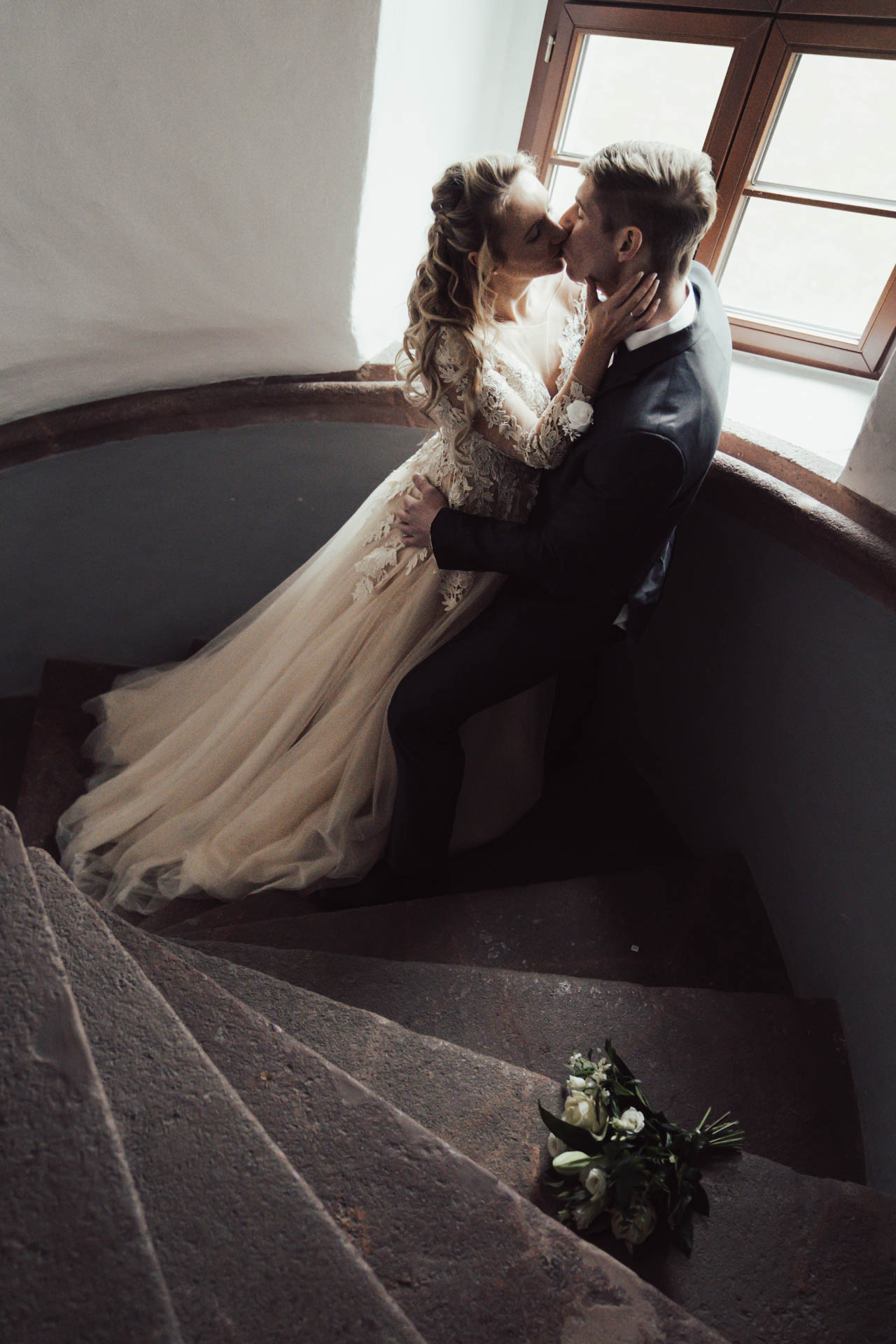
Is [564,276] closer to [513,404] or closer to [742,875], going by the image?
[513,404]

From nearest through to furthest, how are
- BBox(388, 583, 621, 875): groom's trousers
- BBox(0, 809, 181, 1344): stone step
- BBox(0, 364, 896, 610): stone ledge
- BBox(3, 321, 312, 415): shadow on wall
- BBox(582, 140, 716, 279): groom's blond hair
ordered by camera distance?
BBox(0, 809, 181, 1344): stone step, BBox(582, 140, 716, 279): groom's blond hair, BBox(0, 364, 896, 610): stone ledge, BBox(388, 583, 621, 875): groom's trousers, BBox(3, 321, 312, 415): shadow on wall

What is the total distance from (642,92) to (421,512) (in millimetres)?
1482

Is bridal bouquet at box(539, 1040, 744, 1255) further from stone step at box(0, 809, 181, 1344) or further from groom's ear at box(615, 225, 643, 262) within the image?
groom's ear at box(615, 225, 643, 262)

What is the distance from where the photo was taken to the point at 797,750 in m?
2.20

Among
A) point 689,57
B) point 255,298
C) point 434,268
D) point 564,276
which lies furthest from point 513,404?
point 689,57

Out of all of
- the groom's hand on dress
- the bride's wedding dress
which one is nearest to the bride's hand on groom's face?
the bride's wedding dress

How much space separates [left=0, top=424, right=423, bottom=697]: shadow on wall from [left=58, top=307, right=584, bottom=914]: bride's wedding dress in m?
0.55

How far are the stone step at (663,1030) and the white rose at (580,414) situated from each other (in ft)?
3.90

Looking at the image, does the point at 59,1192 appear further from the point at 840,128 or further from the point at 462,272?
the point at 840,128

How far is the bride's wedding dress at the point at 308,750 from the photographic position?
92.2 inches

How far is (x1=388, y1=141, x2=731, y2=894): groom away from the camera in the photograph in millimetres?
1652

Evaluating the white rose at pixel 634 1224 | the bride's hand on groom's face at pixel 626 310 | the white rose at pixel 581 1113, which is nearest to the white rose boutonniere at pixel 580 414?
the bride's hand on groom's face at pixel 626 310

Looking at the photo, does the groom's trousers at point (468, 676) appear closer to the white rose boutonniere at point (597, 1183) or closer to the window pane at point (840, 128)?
the white rose boutonniere at point (597, 1183)

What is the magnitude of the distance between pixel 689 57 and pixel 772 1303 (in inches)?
113
